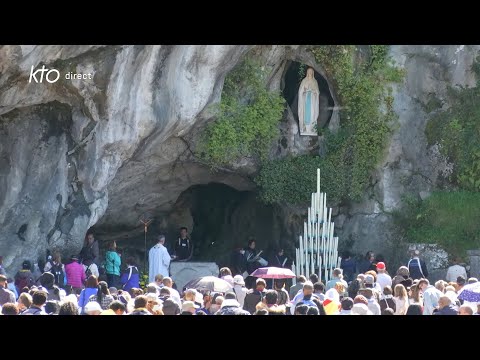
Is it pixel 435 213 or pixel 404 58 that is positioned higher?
pixel 404 58

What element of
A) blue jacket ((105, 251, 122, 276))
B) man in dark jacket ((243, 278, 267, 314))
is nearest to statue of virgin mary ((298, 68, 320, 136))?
blue jacket ((105, 251, 122, 276))

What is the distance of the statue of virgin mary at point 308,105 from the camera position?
2688 centimetres

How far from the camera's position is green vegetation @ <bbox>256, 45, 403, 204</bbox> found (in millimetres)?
26500

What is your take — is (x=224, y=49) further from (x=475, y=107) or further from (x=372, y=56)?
(x=475, y=107)

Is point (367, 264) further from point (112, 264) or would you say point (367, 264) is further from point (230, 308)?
point (230, 308)

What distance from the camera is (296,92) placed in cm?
2733

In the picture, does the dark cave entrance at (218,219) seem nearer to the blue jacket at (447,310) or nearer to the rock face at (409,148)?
the rock face at (409,148)

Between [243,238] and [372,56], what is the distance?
5.70 m

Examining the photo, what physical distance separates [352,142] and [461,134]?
7.62ft

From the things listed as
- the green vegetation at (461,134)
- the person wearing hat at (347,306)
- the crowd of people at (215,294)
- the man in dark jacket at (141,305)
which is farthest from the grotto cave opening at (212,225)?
the man in dark jacket at (141,305)

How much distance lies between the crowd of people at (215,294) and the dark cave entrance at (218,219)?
435cm

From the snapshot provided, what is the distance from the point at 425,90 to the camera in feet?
88.3

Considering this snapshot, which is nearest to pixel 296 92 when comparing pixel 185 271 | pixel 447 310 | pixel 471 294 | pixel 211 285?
pixel 185 271
